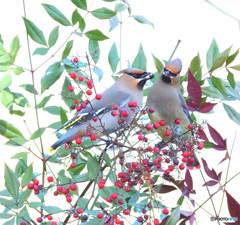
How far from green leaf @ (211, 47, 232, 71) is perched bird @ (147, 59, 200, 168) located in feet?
0.37

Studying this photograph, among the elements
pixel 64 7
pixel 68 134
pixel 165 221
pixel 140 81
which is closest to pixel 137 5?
pixel 64 7

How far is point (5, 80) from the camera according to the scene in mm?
1087

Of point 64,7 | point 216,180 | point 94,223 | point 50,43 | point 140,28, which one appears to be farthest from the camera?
point 64,7

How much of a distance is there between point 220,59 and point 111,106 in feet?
0.80

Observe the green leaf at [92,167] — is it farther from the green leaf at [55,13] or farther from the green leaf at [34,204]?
the green leaf at [55,13]

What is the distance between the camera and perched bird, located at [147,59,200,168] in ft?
3.79

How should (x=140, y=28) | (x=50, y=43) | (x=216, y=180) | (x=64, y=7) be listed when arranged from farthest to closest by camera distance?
(x=64, y=7) < (x=140, y=28) < (x=50, y=43) < (x=216, y=180)

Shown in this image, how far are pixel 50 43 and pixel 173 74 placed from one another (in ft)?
0.88

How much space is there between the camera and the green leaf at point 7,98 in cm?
110

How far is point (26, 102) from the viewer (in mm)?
1148

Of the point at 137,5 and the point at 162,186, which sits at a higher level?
the point at 137,5

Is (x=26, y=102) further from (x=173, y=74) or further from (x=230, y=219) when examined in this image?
(x=230, y=219)

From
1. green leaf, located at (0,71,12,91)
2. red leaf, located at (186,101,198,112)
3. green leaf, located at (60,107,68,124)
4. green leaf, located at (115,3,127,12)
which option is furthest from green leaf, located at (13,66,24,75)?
red leaf, located at (186,101,198,112)

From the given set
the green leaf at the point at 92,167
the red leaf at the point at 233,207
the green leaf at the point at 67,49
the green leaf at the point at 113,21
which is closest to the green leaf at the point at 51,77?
the green leaf at the point at 67,49
